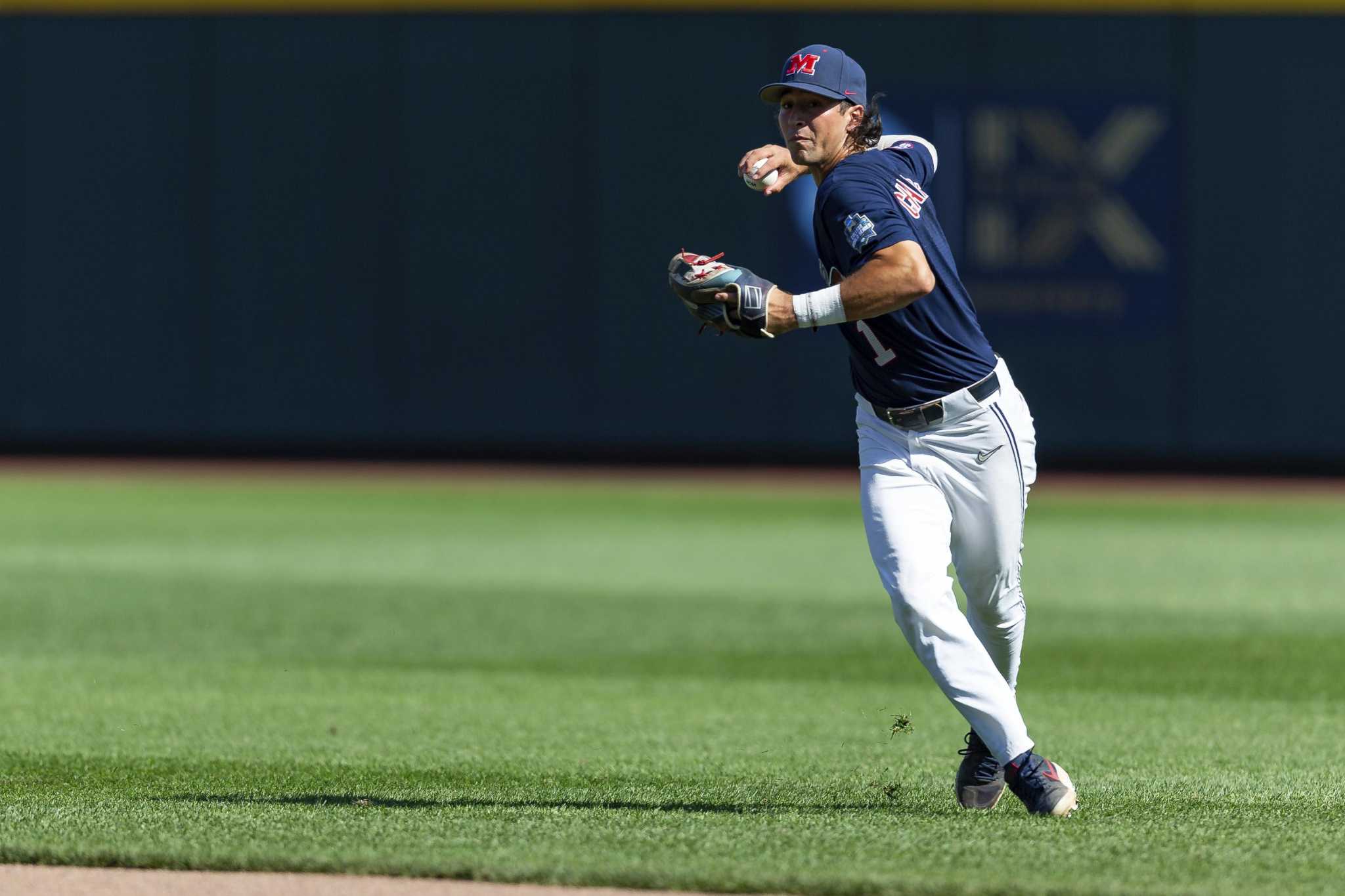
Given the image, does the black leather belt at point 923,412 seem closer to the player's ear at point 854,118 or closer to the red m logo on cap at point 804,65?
the player's ear at point 854,118

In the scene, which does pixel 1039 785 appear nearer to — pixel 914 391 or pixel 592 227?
pixel 914 391

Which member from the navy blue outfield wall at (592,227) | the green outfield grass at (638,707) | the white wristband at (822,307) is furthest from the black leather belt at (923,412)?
the navy blue outfield wall at (592,227)

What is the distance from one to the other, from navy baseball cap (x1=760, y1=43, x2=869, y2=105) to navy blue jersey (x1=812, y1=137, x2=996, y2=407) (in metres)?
0.21

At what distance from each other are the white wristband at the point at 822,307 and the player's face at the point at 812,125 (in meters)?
0.59

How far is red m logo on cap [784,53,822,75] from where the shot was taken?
628 cm

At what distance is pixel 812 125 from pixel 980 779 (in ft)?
7.22

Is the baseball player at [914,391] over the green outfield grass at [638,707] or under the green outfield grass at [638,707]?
over

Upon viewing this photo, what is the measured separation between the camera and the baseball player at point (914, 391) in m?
6.10

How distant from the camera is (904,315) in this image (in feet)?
20.7

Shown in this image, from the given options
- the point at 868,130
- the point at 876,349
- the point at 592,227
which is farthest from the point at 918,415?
the point at 592,227

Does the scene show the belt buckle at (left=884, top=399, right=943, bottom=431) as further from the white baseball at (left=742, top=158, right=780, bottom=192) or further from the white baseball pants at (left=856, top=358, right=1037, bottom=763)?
the white baseball at (left=742, top=158, right=780, bottom=192)

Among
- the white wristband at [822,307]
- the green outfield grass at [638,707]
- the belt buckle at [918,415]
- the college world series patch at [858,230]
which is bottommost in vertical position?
the green outfield grass at [638,707]

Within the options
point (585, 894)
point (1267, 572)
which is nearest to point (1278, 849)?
point (585, 894)

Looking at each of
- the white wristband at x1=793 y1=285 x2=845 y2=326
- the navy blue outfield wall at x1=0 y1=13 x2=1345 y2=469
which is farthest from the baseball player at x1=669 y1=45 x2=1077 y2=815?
the navy blue outfield wall at x1=0 y1=13 x2=1345 y2=469
